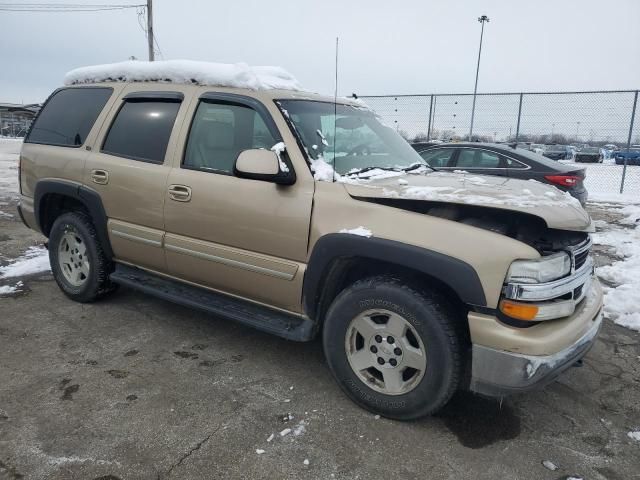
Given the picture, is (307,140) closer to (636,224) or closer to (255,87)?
(255,87)

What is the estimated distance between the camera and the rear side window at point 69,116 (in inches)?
171

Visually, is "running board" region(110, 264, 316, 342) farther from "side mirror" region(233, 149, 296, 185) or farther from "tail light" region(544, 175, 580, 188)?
"tail light" region(544, 175, 580, 188)

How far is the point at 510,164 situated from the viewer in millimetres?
8133

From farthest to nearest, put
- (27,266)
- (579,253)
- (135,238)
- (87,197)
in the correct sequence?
1. (27,266)
2. (87,197)
3. (135,238)
4. (579,253)

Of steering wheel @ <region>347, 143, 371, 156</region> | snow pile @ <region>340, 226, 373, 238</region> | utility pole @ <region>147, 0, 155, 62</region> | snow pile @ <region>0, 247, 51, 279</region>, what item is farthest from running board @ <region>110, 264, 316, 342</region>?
utility pole @ <region>147, 0, 155, 62</region>

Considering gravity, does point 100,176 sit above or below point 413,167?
below

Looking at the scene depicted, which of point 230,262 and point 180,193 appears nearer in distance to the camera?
point 230,262

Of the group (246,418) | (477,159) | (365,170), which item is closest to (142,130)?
(365,170)

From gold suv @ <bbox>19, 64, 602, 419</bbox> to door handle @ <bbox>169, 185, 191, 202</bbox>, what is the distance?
12mm

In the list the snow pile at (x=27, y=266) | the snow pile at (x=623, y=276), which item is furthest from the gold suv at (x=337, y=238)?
the snow pile at (x=623, y=276)

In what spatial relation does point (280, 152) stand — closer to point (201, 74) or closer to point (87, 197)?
point (201, 74)

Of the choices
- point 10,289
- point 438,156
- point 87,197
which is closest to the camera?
point 87,197

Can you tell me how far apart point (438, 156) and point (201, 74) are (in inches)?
238

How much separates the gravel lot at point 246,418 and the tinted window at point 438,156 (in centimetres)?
525
